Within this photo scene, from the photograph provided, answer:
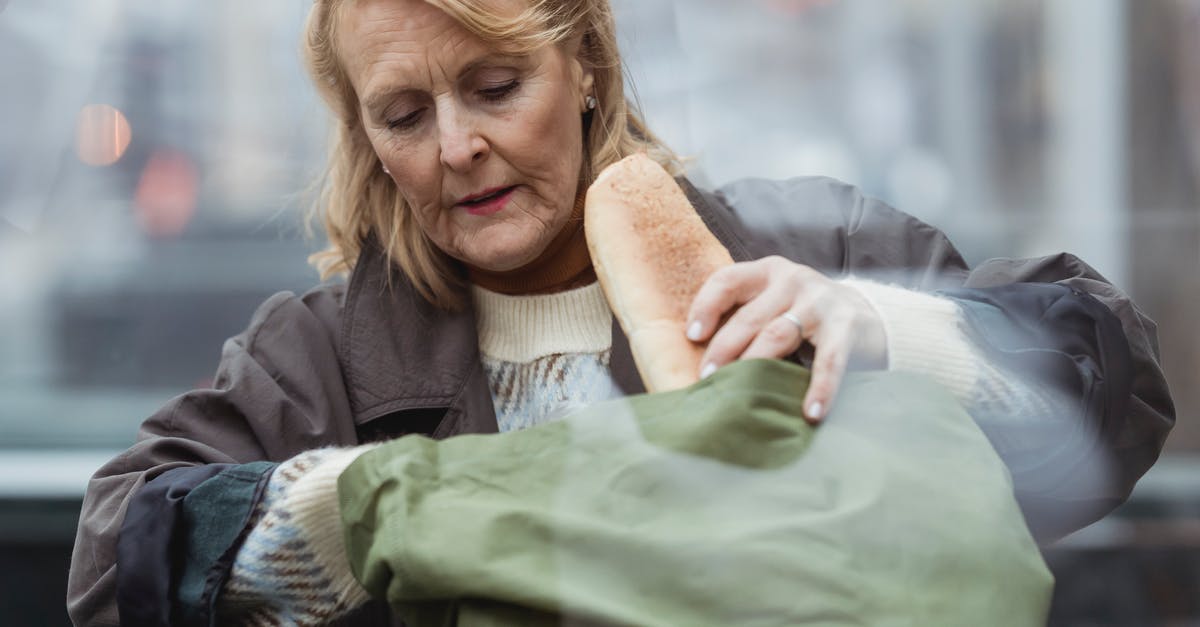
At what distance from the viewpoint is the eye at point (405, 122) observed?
1.50 metres

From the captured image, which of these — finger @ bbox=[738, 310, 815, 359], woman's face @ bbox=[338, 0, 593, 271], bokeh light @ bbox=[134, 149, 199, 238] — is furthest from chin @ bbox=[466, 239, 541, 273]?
bokeh light @ bbox=[134, 149, 199, 238]

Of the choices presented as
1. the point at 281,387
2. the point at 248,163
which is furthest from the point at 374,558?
the point at 248,163

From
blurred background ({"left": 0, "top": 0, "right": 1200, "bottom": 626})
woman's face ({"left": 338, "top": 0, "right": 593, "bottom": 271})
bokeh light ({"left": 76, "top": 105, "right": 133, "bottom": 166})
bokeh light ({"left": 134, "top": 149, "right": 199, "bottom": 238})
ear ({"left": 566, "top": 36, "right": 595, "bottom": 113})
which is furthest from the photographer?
bokeh light ({"left": 134, "top": 149, "right": 199, "bottom": 238})

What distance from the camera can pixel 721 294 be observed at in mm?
1200

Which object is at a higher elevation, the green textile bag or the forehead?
the forehead

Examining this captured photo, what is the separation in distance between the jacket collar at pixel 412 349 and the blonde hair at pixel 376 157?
1.4 inches

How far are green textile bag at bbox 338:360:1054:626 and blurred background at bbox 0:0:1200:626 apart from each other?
56 centimetres

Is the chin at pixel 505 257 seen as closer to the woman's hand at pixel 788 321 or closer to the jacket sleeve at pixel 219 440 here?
the jacket sleeve at pixel 219 440

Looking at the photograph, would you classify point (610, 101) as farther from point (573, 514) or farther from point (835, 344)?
point (573, 514)

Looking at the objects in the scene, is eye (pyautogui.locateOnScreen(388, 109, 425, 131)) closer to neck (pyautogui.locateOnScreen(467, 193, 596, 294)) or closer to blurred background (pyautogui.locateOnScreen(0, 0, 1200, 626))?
neck (pyautogui.locateOnScreen(467, 193, 596, 294))

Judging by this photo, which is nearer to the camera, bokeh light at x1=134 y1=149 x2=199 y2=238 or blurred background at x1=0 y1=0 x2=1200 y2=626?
blurred background at x1=0 y1=0 x2=1200 y2=626

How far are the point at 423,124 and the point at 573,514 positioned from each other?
0.65 metres

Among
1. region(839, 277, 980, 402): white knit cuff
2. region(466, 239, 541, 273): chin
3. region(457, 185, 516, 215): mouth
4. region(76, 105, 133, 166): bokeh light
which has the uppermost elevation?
region(76, 105, 133, 166): bokeh light

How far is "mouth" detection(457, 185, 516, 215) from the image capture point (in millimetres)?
1523
